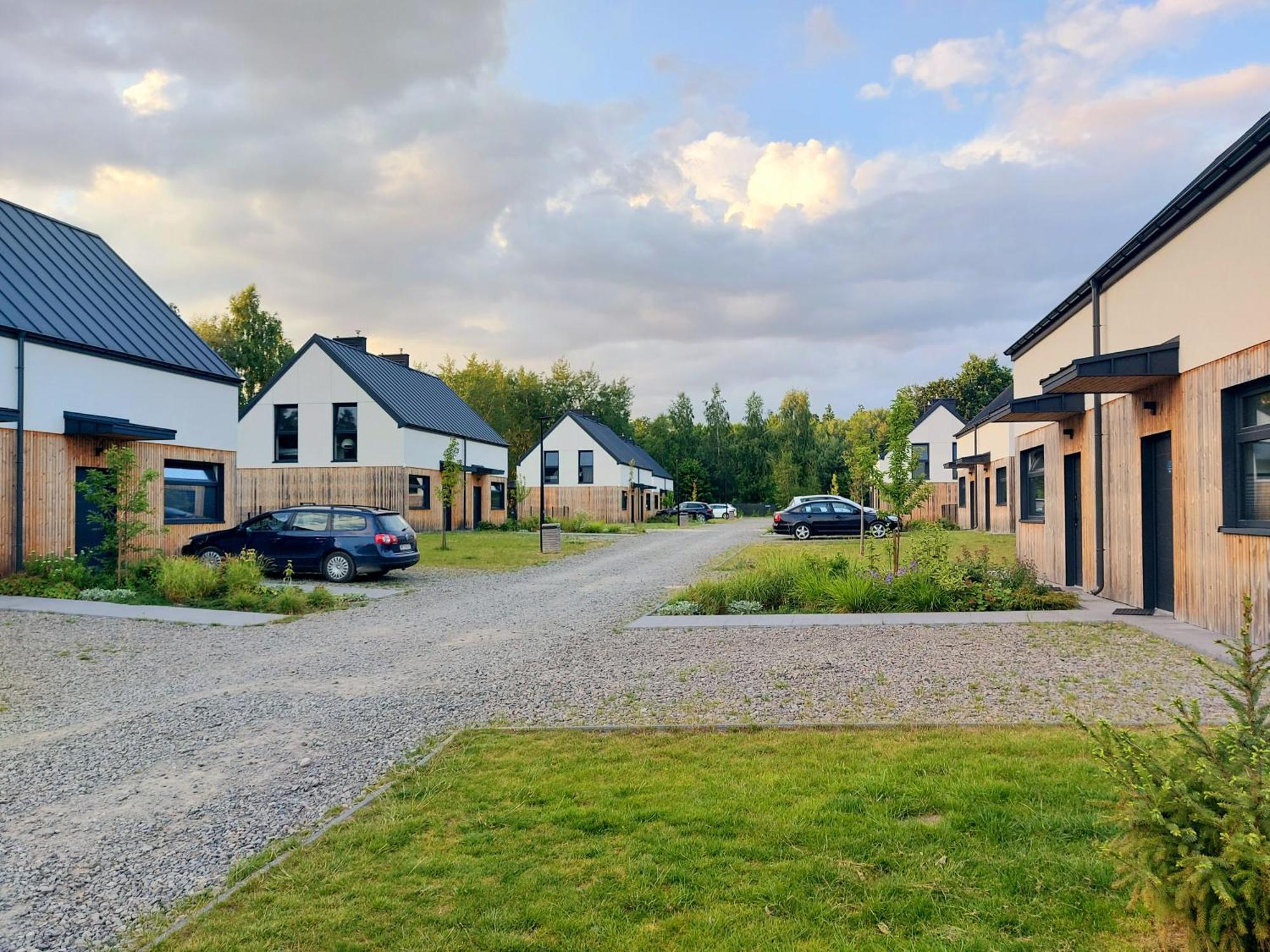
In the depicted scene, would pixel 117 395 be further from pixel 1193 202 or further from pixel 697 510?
pixel 697 510

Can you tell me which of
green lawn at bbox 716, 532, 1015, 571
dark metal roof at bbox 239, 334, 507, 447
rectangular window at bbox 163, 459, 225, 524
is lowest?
green lawn at bbox 716, 532, 1015, 571

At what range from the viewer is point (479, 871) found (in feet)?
12.2

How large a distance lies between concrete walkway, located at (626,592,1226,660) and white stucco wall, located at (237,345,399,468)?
24635 millimetres

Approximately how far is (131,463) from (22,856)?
39.5ft

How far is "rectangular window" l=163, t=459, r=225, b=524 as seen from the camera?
18.5 meters

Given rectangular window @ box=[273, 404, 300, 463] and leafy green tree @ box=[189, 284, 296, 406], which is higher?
leafy green tree @ box=[189, 284, 296, 406]

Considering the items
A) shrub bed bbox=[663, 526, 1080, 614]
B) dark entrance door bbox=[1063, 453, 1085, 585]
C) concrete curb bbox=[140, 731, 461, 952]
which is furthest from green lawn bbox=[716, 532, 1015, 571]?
concrete curb bbox=[140, 731, 461, 952]

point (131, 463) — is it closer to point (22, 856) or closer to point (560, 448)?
point (22, 856)

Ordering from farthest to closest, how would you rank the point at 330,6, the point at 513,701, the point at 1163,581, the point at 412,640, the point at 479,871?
the point at 330,6 < the point at 1163,581 < the point at 412,640 < the point at 513,701 < the point at 479,871

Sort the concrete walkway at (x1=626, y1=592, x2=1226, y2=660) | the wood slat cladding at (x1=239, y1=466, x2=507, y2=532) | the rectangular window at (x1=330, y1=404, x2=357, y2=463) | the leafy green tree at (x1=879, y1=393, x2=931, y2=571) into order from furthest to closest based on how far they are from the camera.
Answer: the rectangular window at (x1=330, y1=404, x2=357, y2=463), the wood slat cladding at (x1=239, y1=466, x2=507, y2=532), the leafy green tree at (x1=879, y1=393, x2=931, y2=571), the concrete walkway at (x1=626, y1=592, x2=1226, y2=660)

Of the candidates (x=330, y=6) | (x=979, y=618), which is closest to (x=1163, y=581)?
(x=979, y=618)

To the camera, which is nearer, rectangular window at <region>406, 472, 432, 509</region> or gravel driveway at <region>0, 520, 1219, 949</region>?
gravel driveway at <region>0, 520, 1219, 949</region>

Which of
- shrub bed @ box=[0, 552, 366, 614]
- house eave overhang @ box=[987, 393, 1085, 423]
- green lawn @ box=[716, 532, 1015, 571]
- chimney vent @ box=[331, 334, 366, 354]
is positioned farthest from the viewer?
chimney vent @ box=[331, 334, 366, 354]

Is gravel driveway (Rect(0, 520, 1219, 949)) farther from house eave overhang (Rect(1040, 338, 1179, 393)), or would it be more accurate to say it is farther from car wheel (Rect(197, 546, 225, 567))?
car wheel (Rect(197, 546, 225, 567))
